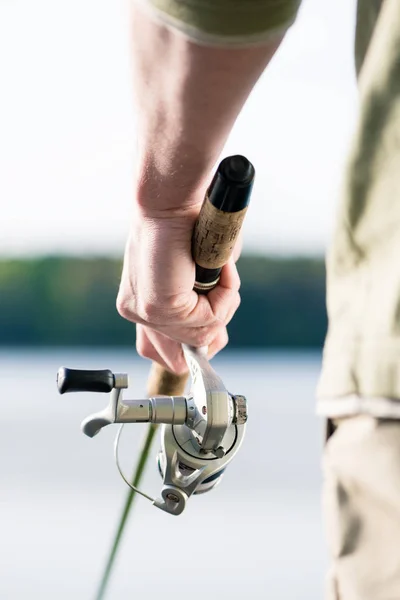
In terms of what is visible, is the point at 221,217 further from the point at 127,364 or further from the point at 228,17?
the point at 127,364

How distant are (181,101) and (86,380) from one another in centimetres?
35

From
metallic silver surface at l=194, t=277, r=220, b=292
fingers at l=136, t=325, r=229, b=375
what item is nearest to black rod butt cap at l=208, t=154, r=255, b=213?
metallic silver surface at l=194, t=277, r=220, b=292

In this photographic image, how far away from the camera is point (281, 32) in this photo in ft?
2.82

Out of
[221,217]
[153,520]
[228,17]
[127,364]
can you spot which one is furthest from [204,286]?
[127,364]

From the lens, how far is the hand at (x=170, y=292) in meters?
1.12

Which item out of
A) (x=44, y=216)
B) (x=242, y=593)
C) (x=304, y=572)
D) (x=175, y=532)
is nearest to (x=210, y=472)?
(x=242, y=593)

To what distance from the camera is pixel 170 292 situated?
1.15m

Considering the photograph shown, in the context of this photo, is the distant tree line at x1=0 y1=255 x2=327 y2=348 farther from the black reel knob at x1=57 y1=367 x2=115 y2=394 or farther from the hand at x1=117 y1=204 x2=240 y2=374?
the black reel knob at x1=57 y1=367 x2=115 y2=394

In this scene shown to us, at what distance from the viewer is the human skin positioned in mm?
893

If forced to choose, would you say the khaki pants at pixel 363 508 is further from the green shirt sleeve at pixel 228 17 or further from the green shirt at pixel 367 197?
the green shirt sleeve at pixel 228 17

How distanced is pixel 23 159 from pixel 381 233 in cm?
1937

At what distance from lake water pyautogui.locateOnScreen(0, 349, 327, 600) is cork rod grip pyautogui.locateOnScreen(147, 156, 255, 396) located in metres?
0.90

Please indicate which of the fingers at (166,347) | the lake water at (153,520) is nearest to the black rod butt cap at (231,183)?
the fingers at (166,347)

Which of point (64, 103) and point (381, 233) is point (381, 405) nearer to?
point (381, 233)
